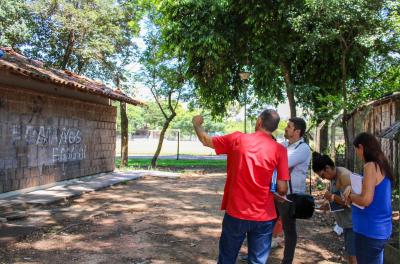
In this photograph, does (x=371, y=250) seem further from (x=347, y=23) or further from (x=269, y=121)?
(x=347, y=23)

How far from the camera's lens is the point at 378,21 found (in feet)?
32.5

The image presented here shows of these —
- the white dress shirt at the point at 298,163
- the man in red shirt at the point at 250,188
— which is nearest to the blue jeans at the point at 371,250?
the man in red shirt at the point at 250,188

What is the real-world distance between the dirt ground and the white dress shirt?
125 centimetres

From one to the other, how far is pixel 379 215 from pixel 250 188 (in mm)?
1007

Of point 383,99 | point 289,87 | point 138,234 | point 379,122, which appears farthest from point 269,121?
point 289,87

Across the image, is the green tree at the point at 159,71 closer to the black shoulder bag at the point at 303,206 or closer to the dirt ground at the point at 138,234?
the dirt ground at the point at 138,234

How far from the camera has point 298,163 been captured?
4715 millimetres

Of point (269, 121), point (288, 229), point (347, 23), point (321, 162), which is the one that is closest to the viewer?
point (269, 121)

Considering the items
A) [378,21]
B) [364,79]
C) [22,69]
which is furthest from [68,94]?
[364,79]

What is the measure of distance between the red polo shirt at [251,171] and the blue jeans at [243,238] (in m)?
0.06

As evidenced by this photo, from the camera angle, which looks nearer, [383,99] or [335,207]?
[335,207]

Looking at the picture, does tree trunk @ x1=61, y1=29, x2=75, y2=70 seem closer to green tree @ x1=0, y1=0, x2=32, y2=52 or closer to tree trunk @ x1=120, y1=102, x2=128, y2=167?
→ green tree @ x1=0, y1=0, x2=32, y2=52

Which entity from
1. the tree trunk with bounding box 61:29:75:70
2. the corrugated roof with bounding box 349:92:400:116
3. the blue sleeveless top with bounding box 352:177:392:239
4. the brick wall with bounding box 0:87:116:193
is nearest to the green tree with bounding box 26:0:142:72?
the tree trunk with bounding box 61:29:75:70

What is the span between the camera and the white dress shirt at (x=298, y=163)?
4.70 meters
